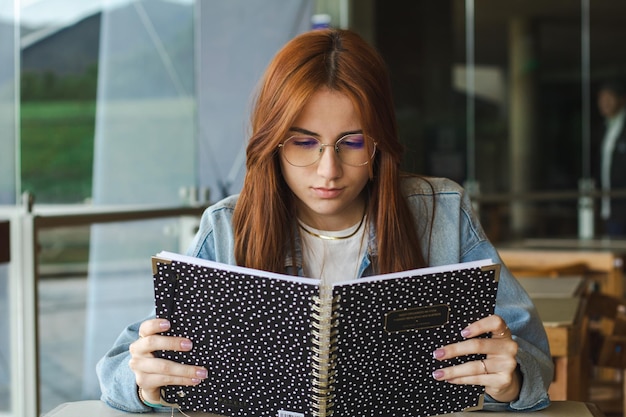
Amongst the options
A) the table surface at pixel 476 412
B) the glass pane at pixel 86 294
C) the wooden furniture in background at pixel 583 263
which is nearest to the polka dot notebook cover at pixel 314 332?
the table surface at pixel 476 412

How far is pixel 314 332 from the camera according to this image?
48.1 inches

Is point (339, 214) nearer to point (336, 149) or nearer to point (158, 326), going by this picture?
point (336, 149)

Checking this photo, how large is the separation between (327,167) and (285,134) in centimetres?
9

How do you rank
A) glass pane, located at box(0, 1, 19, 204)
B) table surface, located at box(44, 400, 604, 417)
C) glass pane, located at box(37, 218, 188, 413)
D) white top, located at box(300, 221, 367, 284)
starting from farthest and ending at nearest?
glass pane, located at box(37, 218, 188, 413) < glass pane, located at box(0, 1, 19, 204) < white top, located at box(300, 221, 367, 284) < table surface, located at box(44, 400, 604, 417)

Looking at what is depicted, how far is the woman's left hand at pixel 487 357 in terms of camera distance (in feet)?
4.22

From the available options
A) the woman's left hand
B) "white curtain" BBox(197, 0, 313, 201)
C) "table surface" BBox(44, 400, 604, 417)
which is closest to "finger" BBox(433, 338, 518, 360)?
the woman's left hand

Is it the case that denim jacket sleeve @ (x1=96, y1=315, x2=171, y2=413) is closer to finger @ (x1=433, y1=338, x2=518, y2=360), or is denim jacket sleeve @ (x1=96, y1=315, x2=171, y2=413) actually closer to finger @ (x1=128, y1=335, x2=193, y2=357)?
finger @ (x1=128, y1=335, x2=193, y2=357)

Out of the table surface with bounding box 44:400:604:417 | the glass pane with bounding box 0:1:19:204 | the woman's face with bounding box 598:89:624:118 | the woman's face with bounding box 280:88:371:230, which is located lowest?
the table surface with bounding box 44:400:604:417

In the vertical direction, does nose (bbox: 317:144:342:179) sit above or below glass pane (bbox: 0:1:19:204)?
below

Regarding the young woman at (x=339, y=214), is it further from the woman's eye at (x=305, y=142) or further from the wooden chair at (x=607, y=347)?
the wooden chair at (x=607, y=347)

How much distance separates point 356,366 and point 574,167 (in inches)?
259

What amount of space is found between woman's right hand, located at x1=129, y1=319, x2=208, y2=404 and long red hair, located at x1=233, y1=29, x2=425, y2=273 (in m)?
0.34

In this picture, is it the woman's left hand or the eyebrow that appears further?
the eyebrow

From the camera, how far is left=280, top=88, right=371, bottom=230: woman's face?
4.94 ft
